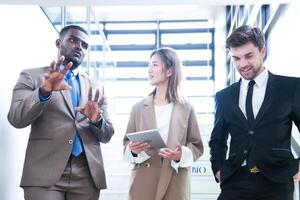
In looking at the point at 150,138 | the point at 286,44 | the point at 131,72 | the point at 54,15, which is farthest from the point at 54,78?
the point at 131,72

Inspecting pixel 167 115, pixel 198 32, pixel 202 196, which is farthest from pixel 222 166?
pixel 198 32

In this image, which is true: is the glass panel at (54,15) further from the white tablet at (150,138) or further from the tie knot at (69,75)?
the white tablet at (150,138)

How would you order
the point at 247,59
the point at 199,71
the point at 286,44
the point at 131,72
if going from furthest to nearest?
the point at 199,71 → the point at 131,72 → the point at 286,44 → the point at 247,59

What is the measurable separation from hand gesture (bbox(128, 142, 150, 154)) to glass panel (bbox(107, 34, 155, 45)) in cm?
814

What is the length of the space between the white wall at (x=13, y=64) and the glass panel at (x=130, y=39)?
7236 mm

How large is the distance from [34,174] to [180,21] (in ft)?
28.9

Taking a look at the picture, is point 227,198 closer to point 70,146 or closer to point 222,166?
point 222,166

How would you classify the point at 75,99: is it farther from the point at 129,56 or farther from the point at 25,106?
the point at 129,56

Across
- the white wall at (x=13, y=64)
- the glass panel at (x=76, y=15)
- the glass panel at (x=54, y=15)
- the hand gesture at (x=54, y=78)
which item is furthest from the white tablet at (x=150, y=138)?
the glass panel at (x=76, y=15)

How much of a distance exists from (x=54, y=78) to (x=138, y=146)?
0.63m

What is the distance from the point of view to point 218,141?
226 centimetres

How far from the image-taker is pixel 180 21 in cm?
1052

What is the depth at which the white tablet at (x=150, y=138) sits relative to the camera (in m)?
2.22

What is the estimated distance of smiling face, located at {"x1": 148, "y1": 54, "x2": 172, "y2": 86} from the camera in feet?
8.45
